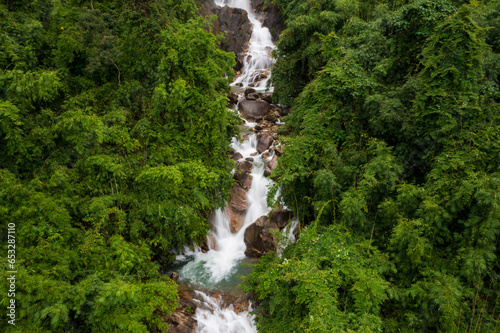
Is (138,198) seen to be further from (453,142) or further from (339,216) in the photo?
(453,142)

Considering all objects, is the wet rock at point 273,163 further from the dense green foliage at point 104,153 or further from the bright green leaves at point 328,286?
the bright green leaves at point 328,286

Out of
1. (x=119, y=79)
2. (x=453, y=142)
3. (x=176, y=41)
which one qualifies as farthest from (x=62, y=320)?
(x=453, y=142)

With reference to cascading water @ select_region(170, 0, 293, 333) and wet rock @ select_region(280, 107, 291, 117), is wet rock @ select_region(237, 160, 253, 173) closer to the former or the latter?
cascading water @ select_region(170, 0, 293, 333)

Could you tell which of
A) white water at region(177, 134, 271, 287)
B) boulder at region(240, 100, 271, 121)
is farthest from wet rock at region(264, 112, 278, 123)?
white water at region(177, 134, 271, 287)

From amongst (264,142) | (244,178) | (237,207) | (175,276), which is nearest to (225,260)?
(175,276)

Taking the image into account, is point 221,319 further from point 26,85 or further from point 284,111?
point 284,111

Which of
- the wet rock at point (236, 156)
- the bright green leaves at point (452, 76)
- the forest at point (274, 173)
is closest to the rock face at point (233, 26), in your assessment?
the wet rock at point (236, 156)
